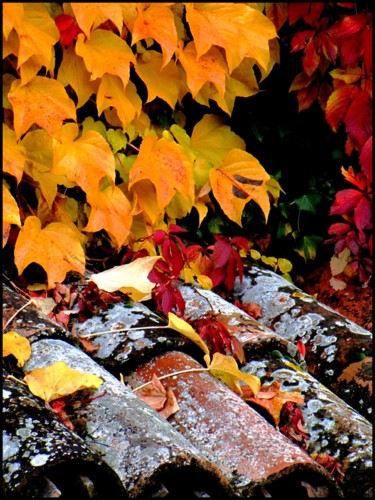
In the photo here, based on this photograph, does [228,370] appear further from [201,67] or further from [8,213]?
[201,67]

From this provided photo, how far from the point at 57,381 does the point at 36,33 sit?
38.9 inches

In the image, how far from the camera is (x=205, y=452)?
5.33 feet

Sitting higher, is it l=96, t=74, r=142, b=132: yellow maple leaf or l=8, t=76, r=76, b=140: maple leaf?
l=8, t=76, r=76, b=140: maple leaf

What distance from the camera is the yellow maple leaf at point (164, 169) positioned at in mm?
2325

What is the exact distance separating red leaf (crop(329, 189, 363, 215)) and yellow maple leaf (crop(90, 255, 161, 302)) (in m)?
0.80

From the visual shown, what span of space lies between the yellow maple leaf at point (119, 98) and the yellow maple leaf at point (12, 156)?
0.26 metres

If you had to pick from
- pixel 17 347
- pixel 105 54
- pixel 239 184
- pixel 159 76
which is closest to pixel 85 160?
pixel 105 54

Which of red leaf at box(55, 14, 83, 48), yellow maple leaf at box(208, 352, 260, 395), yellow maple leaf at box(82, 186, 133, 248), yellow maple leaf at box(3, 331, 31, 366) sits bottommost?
yellow maple leaf at box(208, 352, 260, 395)

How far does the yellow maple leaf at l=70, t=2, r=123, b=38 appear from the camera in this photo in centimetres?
217

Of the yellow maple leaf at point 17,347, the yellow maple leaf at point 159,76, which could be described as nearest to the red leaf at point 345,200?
the yellow maple leaf at point 159,76

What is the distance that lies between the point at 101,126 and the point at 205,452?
1139 millimetres

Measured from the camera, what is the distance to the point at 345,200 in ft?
9.18

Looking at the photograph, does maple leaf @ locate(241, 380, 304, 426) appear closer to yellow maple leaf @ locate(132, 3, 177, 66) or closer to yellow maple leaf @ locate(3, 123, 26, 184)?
yellow maple leaf @ locate(3, 123, 26, 184)

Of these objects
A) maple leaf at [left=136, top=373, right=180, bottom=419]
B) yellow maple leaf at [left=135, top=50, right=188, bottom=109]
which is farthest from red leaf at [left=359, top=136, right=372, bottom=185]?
maple leaf at [left=136, top=373, right=180, bottom=419]
